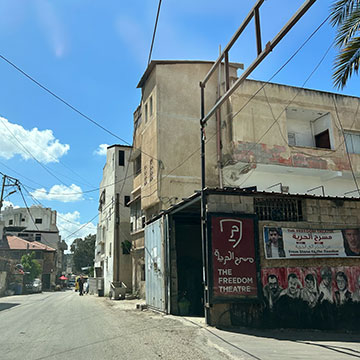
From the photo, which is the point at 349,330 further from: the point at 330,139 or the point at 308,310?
the point at 330,139

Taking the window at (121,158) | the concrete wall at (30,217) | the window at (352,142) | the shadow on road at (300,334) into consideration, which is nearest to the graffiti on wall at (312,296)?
the shadow on road at (300,334)

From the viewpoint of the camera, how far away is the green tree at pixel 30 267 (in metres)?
43.6

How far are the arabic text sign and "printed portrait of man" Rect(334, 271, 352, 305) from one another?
657 millimetres

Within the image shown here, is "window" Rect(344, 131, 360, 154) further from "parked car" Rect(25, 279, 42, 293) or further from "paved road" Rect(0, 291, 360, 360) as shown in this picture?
"parked car" Rect(25, 279, 42, 293)

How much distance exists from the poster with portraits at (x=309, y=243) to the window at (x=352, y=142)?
12366 mm

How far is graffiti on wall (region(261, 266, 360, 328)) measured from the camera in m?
10.6

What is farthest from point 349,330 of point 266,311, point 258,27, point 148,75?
point 148,75

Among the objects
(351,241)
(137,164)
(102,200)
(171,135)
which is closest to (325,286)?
(351,241)

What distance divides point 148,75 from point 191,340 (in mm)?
18290

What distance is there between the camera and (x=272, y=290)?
10664 millimetres

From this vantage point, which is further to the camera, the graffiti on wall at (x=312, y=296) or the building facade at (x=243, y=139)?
the building facade at (x=243, y=139)

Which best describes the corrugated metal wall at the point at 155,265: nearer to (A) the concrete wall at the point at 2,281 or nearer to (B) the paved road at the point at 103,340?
(B) the paved road at the point at 103,340

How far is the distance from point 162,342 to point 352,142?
19.7 metres

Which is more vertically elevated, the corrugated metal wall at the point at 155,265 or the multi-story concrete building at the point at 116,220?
the multi-story concrete building at the point at 116,220
